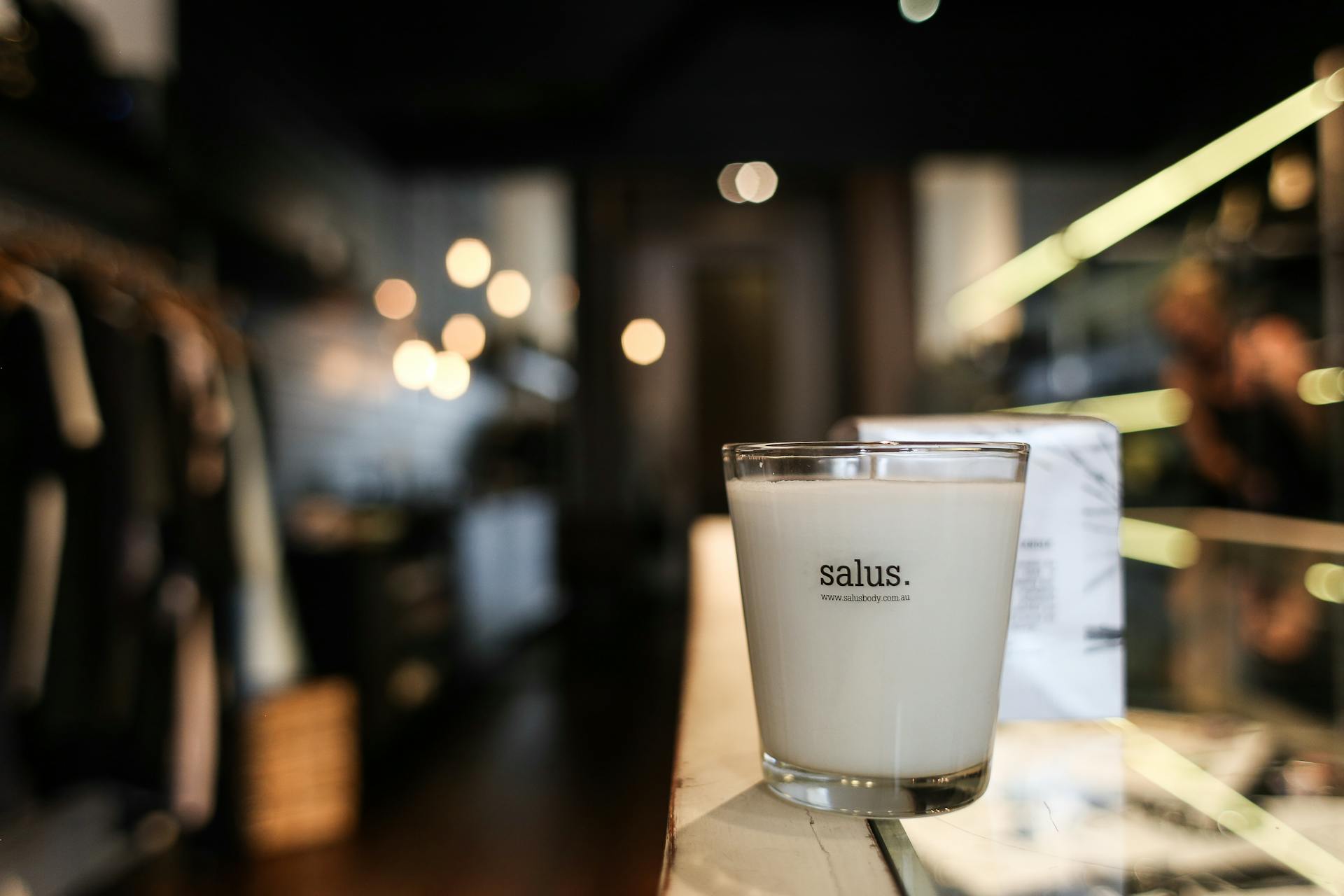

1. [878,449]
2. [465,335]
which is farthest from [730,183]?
[878,449]

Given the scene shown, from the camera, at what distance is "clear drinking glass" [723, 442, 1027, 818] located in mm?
360

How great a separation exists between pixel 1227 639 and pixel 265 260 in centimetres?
335

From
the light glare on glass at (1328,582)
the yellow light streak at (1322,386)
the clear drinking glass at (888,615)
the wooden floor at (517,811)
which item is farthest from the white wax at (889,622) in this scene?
the yellow light streak at (1322,386)

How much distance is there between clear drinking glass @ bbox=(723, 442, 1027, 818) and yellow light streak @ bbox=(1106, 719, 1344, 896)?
79 mm

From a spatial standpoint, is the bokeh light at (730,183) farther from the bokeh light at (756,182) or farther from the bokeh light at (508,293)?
the bokeh light at (508,293)

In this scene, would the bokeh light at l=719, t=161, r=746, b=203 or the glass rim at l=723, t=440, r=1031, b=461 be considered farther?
the bokeh light at l=719, t=161, r=746, b=203

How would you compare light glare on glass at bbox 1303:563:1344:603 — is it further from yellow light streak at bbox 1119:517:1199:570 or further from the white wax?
yellow light streak at bbox 1119:517:1199:570

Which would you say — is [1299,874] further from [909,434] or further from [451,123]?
[451,123]

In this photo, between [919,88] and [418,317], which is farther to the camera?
[418,317]

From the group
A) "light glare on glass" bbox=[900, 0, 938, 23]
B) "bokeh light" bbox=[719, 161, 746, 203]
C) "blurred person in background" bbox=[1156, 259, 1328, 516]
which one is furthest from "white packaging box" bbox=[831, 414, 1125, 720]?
"bokeh light" bbox=[719, 161, 746, 203]

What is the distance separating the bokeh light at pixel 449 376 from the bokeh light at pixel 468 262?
1.34 feet

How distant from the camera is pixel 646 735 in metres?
3.54

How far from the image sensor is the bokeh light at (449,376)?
486 centimetres

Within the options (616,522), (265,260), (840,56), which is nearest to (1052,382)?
(840,56)
